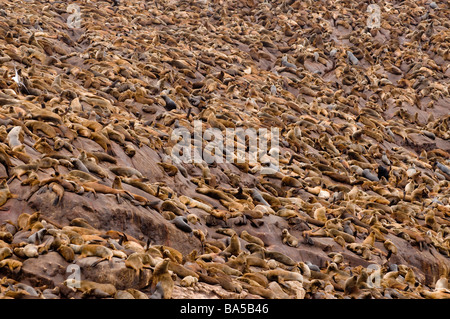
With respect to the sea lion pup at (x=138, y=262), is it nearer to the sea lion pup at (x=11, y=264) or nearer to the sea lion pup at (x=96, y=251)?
the sea lion pup at (x=96, y=251)

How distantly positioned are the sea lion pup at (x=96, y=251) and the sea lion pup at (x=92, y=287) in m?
0.64

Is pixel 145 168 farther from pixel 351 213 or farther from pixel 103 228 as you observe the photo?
pixel 351 213

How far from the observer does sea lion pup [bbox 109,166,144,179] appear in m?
12.3

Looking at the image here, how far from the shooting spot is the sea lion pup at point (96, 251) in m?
8.27

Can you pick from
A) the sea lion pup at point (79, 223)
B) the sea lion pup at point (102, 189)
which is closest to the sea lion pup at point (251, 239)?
the sea lion pup at point (102, 189)

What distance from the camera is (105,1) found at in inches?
1246

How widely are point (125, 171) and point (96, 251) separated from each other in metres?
4.21

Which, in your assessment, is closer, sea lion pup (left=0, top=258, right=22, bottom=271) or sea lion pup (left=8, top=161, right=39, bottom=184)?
sea lion pup (left=0, top=258, right=22, bottom=271)

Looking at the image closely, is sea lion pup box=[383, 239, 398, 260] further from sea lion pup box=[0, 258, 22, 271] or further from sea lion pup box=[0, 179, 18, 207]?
sea lion pup box=[0, 258, 22, 271]

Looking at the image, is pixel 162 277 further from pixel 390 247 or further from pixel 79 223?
pixel 390 247

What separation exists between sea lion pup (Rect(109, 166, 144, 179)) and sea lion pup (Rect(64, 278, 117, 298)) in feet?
16.0

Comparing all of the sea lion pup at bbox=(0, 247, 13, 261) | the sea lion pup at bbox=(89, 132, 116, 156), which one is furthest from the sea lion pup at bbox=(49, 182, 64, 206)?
the sea lion pup at bbox=(89, 132, 116, 156)
